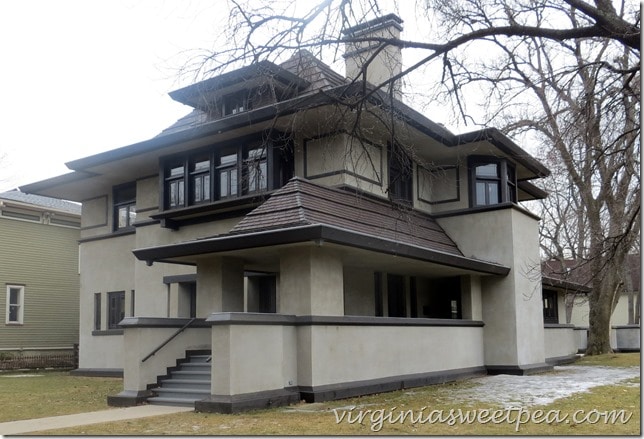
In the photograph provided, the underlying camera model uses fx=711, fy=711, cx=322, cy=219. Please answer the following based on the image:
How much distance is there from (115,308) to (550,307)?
1678cm

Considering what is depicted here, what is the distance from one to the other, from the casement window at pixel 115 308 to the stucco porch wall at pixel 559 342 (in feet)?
47.1

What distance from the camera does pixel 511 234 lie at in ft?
66.9

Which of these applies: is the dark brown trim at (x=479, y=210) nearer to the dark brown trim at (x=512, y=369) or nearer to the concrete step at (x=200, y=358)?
the dark brown trim at (x=512, y=369)

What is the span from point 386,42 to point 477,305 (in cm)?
1135

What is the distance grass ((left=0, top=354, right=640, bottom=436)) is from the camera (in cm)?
986

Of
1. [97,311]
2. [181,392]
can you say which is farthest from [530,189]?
[181,392]

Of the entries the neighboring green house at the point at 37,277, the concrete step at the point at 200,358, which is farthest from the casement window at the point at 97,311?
the concrete step at the point at 200,358

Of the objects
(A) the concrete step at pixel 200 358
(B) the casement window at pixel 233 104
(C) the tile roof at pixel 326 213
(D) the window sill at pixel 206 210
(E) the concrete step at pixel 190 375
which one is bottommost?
(E) the concrete step at pixel 190 375

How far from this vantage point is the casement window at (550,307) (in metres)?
27.9

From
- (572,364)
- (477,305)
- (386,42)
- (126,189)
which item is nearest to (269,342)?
(386,42)

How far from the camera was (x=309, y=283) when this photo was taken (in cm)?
1389

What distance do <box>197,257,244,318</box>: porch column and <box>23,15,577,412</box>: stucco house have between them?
0.15 ft

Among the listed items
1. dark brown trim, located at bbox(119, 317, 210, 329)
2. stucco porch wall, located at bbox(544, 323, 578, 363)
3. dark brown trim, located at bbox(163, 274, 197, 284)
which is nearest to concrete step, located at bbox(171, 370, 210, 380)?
dark brown trim, located at bbox(119, 317, 210, 329)

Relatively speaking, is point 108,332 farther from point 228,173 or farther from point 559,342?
point 559,342
